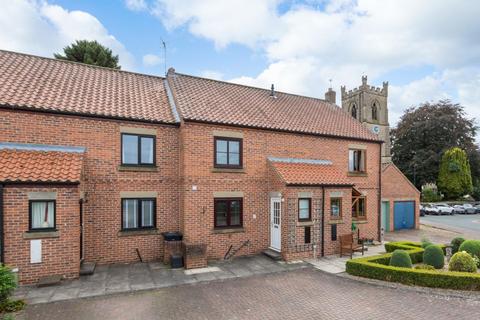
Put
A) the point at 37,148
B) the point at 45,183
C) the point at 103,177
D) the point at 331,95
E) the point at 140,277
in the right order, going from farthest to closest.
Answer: the point at 331,95
the point at 103,177
the point at 37,148
the point at 140,277
the point at 45,183

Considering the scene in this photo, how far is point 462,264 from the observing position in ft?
35.8

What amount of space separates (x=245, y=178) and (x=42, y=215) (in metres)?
8.44

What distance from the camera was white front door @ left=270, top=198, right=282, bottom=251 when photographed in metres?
13.6

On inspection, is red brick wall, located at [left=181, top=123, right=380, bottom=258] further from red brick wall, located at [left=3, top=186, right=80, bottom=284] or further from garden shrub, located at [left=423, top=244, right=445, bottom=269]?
red brick wall, located at [left=3, top=186, right=80, bottom=284]

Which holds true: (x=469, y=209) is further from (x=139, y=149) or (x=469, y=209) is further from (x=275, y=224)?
(x=139, y=149)

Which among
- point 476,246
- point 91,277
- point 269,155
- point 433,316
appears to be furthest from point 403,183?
point 91,277

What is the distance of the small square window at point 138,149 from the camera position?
1263 centimetres

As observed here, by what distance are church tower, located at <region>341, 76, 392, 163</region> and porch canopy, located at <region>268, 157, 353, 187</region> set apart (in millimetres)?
36001

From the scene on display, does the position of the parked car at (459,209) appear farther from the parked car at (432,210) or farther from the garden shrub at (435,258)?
the garden shrub at (435,258)

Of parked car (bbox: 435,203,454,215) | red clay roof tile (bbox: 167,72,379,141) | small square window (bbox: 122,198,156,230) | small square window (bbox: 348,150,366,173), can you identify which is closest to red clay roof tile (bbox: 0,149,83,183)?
small square window (bbox: 122,198,156,230)

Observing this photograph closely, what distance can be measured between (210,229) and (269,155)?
4860 millimetres

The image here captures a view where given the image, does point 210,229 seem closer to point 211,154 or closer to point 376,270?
point 211,154

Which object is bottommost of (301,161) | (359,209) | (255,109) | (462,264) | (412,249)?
(412,249)

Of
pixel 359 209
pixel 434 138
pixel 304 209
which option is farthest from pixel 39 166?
pixel 434 138
